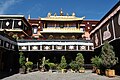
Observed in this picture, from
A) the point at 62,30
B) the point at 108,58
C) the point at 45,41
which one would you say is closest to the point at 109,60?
the point at 108,58

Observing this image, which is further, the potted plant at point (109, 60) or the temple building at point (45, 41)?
the temple building at point (45, 41)

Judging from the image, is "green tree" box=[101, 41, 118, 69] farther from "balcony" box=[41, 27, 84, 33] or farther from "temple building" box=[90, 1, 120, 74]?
"balcony" box=[41, 27, 84, 33]

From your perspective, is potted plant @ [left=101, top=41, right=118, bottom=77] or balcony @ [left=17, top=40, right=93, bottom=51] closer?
potted plant @ [left=101, top=41, right=118, bottom=77]

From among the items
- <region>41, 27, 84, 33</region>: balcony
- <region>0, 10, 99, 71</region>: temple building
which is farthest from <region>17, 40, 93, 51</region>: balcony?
<region>41, 27, 84, 33</region>: balcony

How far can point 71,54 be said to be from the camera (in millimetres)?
25047

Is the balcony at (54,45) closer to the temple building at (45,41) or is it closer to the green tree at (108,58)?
the temple building at (45,41)

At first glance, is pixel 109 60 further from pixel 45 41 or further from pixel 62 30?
pixel 62 30

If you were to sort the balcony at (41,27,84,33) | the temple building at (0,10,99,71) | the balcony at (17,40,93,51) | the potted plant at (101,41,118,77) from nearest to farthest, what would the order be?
the potted plant at (101,41,118,77) → the temple building at (0,10,99,71) → the balcony at (17,40,93,51) → the balcony at (41,27,84,33)

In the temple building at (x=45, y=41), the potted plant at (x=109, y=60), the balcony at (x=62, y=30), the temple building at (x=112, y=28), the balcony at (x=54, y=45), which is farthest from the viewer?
the balcony at (x=62, y=30)

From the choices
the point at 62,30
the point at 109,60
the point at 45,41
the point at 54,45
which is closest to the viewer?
the point at 109,60

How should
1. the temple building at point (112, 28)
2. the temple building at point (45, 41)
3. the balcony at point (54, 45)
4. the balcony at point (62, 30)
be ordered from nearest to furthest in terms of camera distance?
the temple building at point (112, 28) → the temple building at point (45, 41) → the balcony at point (54, 45) → the balcony at point (62, 30)

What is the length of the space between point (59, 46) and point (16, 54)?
6245 mm

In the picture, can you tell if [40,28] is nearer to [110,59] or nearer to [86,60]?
[86,60]

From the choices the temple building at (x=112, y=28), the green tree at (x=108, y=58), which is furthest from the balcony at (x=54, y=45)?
the green tree at (x=108, y=58)
